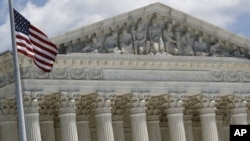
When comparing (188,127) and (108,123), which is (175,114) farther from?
(188,127)

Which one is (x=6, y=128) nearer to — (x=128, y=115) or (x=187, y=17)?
(x=128, y=115)

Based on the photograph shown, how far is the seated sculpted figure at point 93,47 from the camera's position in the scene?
39.9 m

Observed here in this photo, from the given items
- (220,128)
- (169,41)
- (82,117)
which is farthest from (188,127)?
(82,117)

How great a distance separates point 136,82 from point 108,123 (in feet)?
11.3

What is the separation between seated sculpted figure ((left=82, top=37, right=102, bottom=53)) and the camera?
39.9 meters

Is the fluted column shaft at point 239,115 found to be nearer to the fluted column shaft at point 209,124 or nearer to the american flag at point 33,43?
the fluted column shaft at point 209,124

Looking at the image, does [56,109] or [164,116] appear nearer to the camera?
[56,109]

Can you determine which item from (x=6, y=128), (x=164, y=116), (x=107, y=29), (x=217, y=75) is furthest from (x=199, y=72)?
(x=6, y=128)

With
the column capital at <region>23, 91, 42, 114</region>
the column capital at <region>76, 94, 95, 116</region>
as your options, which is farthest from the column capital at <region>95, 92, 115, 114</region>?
the column capital at <region>23, 91, 42, 114</region>

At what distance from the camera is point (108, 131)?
39.8 m

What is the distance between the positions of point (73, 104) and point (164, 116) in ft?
32.5

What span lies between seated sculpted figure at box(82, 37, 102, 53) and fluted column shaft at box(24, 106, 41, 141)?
5171 mm

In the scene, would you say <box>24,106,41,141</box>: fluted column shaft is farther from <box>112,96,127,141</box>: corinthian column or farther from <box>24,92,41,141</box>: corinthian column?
<box>112,96,127,141</box>: corinthian column

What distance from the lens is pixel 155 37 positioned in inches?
1670
